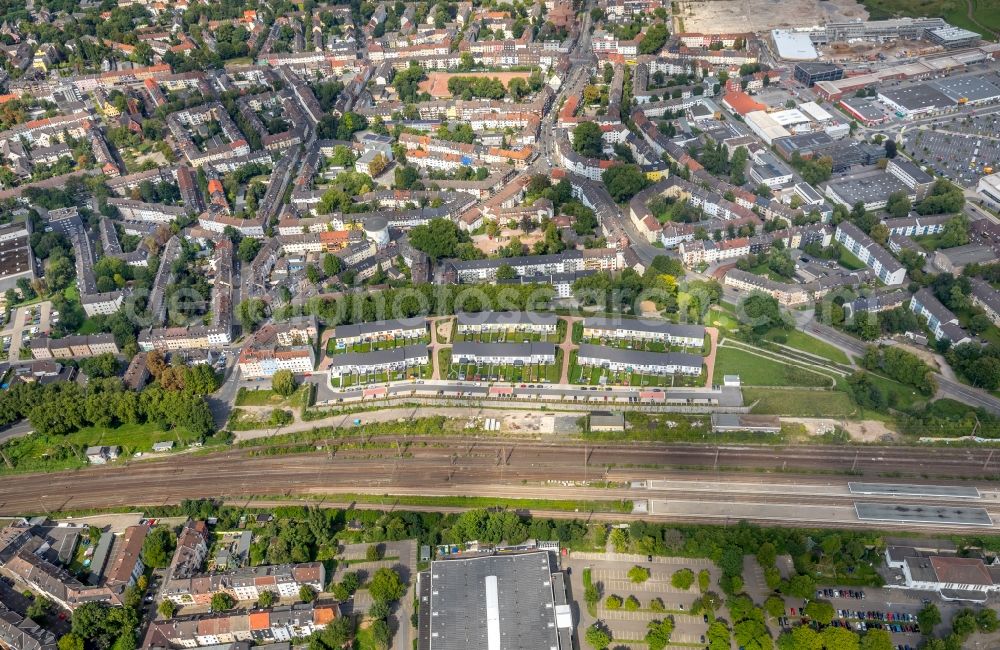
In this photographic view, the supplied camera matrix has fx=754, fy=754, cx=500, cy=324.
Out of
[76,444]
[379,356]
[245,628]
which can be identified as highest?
A: [379,356]

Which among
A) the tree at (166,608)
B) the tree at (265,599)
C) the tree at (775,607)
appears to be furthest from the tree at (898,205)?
the tree at (166,608)

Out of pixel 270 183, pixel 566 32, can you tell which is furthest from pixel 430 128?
pixel 566 32

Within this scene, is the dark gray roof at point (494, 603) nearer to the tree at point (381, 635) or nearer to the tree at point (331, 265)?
the tree at point (381, 635)

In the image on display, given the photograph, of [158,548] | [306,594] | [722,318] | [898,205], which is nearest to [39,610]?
[158,548]

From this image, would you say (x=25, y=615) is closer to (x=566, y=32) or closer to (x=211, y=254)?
(x=211, y=254)

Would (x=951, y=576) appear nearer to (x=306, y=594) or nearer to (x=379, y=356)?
(x=306, y=594)

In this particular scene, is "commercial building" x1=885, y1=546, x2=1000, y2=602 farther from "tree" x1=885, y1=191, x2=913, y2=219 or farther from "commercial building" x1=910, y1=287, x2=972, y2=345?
"tree" x1=885, y1=191, x2=913, y2=219

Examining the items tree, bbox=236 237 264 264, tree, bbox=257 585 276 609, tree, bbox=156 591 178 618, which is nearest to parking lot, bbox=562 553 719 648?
tree, bbox=257 585 276 609

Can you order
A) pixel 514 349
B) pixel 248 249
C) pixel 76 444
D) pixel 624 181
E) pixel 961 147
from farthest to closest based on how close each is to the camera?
pixel 961 147
pixel 624 181
pixel 248 249
pixel 514 349
pixel 76 444
